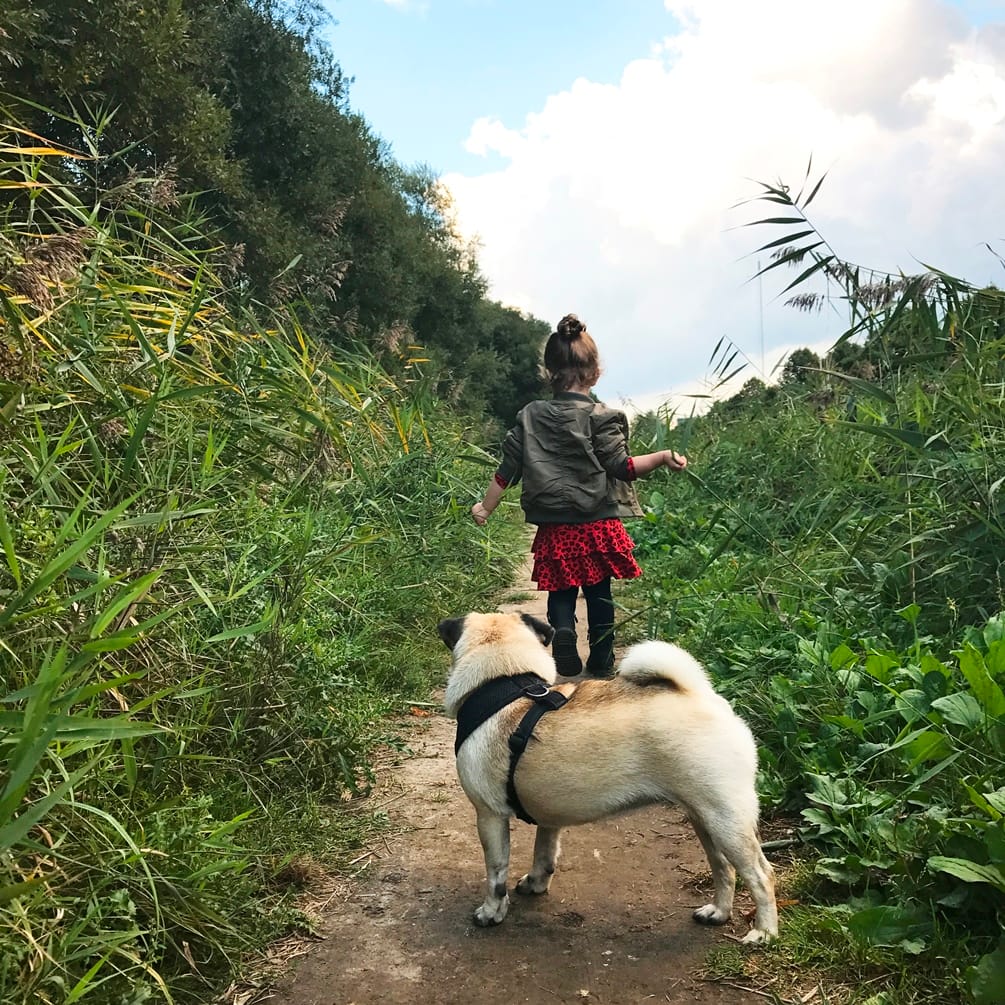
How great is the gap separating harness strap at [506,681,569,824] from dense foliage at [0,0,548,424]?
3.33 m

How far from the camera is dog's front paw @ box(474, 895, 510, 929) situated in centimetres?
279

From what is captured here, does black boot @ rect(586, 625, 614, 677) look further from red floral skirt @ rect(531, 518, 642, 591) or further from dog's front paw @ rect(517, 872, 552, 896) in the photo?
dog's front paw @ rect(517, 872, 552, 896)

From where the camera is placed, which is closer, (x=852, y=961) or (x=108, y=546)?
(x=852, y=961)

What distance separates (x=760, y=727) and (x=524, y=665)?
4.30 ft

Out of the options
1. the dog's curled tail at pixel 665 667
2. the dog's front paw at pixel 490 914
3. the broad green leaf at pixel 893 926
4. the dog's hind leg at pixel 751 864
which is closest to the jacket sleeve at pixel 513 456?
the dog's curled tail at pixel 665 667

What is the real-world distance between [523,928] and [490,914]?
0.12 m

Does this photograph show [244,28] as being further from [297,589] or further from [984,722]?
[984,722]

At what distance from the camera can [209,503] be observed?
136 inches

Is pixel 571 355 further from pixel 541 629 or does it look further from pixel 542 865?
pixel 542 865

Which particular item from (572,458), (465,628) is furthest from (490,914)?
(572,458)

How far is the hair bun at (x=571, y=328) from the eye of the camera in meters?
5.00

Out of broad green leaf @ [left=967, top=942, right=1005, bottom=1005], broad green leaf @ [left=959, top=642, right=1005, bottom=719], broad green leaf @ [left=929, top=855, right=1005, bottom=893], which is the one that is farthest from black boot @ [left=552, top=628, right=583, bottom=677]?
broad green leaf @ [left=967, top=942, right=1005, bottom=1005]

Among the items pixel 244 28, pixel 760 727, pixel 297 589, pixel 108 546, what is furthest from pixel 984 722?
pixel 244 28

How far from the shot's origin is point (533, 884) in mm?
3000
